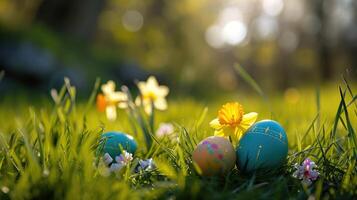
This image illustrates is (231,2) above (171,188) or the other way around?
the other way around

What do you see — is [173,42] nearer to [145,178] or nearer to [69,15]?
[69,15]

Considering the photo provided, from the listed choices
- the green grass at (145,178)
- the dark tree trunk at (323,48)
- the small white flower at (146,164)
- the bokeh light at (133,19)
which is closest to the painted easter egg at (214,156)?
the green grass at (145,178)

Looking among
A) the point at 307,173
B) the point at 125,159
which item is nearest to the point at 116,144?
the point at 125,159

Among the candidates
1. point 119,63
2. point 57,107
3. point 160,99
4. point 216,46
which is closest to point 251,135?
point 57,107

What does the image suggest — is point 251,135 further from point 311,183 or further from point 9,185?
point 9,185

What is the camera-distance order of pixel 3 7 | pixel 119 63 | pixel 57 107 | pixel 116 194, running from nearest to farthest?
pixel 116 194
pixel 57 107
pixel 119 63
pixel 3 7

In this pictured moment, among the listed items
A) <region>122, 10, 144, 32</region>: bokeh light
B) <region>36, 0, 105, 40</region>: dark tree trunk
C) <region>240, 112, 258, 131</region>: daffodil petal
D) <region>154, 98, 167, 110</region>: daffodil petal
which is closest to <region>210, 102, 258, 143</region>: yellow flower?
<region>240, 112, 258, 131</region>: daffodil petal
